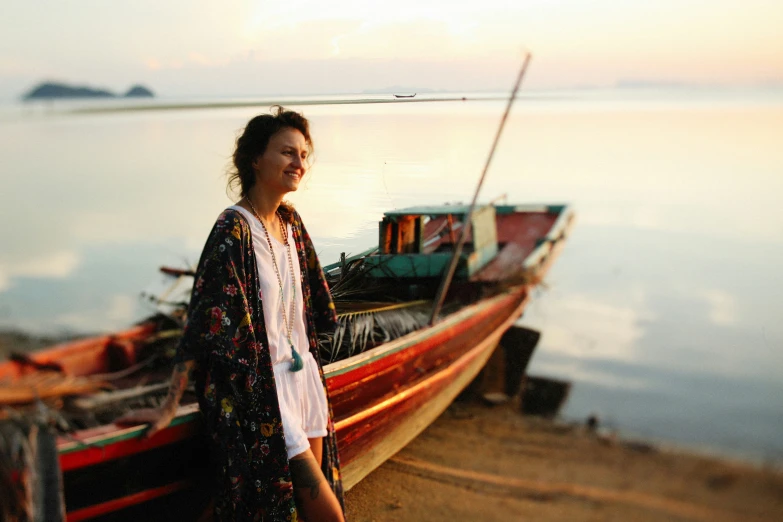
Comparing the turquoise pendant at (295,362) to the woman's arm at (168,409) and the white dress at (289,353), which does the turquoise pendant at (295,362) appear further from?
the woman's arm at (168,409)

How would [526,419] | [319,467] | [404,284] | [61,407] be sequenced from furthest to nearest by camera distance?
[526,419] < [404,284] < [319,467] < [61,407]

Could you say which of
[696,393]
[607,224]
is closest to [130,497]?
[696,393]

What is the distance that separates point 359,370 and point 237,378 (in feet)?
3.60

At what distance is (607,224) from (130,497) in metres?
10.7

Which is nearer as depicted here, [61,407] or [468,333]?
[61,407]

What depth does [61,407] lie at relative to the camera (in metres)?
1.55

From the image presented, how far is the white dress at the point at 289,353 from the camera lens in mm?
1796

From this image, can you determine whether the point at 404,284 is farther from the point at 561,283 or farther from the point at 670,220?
the point at 670,220

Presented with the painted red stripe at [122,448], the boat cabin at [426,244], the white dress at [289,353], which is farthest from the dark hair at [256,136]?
the boat cabin at [426,244]

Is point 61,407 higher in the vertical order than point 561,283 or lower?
higher

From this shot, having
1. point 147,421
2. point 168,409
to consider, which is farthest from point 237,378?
point 147,421

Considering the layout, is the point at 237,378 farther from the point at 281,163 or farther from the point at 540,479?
the point at 540,479

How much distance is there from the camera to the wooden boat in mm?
1840

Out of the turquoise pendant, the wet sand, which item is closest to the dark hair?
the turquoise pendant
